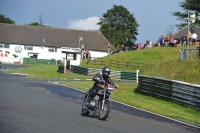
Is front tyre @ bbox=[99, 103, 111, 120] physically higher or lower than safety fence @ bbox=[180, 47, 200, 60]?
lower

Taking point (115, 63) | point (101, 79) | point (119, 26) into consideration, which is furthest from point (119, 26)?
point (101, 79)

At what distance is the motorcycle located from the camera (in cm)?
1469

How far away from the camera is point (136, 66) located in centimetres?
5762

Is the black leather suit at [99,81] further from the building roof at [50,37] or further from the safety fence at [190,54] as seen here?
the building roof at [50,37]

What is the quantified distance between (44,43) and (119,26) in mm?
25012

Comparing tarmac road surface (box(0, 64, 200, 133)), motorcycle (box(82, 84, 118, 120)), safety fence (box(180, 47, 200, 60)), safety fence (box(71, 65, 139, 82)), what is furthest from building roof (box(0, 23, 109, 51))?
motorcycle (box(82, 84, 118, 120))

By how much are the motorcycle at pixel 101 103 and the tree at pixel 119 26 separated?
3970 inches

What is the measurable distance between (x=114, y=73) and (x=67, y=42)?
2096 inches

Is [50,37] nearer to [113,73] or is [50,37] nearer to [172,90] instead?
[113,73]

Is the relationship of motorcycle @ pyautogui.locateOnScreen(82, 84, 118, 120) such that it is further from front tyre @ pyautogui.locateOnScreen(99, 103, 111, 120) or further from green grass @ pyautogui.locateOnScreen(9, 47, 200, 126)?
green grass @ pyautogui.locateOnScreen(9, 47, 200, 126)

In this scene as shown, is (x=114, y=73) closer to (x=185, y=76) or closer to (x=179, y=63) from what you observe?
(x=179, y=63)

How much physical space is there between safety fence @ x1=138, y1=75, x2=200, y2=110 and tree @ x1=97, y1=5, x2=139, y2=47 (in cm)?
8667

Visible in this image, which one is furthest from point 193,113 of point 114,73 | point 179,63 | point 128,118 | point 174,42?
point 174,42

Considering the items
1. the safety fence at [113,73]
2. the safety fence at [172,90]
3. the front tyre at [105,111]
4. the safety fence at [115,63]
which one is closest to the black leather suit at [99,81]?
the front tyre at [105,111]
